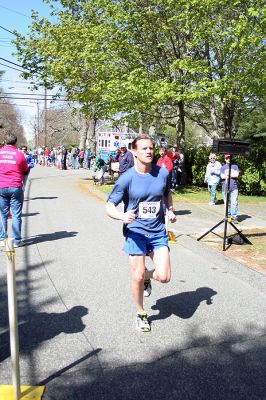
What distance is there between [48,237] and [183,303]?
4265 mm

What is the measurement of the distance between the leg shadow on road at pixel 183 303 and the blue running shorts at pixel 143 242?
875mm

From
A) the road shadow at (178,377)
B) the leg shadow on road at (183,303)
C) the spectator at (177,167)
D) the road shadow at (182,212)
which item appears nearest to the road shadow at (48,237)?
the leg shadow on road at (183,303)

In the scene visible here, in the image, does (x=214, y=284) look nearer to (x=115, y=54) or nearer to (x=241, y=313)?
(x=241, y=313)

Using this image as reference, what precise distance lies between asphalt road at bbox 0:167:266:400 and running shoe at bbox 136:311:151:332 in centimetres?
6

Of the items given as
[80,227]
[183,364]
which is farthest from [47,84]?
[183,364]

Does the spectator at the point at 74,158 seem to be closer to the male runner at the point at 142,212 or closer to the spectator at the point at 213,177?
the spectator at the point at 213,177

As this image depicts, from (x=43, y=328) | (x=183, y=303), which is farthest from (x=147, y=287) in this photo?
(x=43, y=328)

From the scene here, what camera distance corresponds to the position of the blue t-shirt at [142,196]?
13.5 ft

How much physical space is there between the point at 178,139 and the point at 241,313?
1550 centimetres

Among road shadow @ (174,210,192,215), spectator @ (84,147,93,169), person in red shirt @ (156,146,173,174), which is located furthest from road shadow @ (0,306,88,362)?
spectator @ (84,147,93,169)

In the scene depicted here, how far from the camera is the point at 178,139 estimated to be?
19766mm

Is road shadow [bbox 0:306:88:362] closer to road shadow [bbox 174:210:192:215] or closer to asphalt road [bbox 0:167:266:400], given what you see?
asphalt road [bbox 0:167:266:400]

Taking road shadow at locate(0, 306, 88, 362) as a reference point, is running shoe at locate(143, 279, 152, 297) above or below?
above

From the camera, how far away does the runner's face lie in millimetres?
4090
